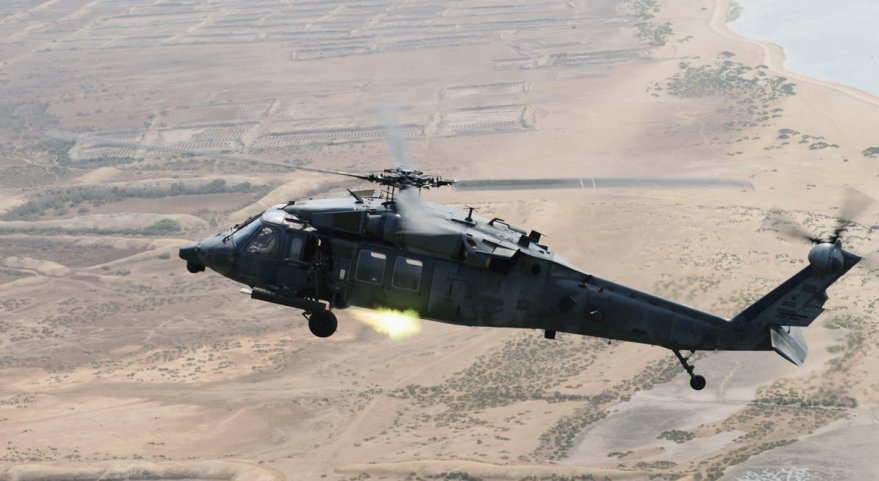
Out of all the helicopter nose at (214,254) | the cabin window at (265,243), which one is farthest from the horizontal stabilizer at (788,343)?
the helicopter nose at (214,254)

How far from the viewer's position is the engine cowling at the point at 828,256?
28312 mm

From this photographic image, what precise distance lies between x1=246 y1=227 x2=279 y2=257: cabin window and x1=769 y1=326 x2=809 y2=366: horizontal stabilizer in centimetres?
1214

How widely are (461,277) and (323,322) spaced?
11.5 ft

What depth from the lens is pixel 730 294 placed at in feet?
214

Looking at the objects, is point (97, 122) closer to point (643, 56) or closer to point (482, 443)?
point (643, 56)

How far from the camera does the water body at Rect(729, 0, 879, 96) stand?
438 feet

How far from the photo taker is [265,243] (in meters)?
29.6

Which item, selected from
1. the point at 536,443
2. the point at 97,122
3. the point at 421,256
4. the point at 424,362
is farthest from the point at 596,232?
the point at 97,122

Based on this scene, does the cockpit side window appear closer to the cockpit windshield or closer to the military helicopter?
the military helicopter

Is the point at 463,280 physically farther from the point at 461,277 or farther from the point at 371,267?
the point at 371,267

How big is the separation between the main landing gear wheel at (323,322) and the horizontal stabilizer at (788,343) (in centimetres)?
1055

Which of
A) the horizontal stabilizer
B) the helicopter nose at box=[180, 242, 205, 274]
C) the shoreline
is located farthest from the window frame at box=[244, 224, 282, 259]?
the shoreline

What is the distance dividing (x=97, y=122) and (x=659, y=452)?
289 feet

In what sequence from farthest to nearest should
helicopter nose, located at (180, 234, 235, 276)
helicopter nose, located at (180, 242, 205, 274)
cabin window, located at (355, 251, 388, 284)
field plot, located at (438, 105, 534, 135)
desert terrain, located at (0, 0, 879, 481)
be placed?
field plot, located at (438, 105, 534, 135)
desert terrain, located at (0, 0, 879, 481)
helicopter nose, located at (180, 242, 205, 274)
helicopter nose, located at (180, 234, 235, 276)
cabin window, located at (355, 251, 388, 284)
